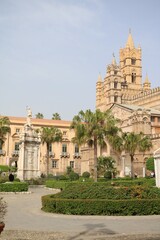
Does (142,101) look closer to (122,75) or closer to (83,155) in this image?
(122,75)

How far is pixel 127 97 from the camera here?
104188 mm

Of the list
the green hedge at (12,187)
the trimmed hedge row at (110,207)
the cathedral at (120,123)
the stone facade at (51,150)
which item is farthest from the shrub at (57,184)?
the stone facade at (51,150)

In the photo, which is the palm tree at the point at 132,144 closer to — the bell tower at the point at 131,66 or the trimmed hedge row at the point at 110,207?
the trimmed hedge row at the point at 110,207

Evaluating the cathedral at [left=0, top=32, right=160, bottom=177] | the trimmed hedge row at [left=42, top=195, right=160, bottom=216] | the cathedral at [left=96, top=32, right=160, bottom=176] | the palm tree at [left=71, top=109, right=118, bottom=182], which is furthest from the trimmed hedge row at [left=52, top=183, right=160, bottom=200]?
the cathedral at [left=96, top=32, right=160, bottom=176]

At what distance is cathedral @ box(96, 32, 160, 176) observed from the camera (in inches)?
2606

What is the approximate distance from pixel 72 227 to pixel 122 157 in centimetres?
5426

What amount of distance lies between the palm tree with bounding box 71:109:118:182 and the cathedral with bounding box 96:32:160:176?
23.4m

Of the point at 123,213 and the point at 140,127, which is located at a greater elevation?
the point at 140,127

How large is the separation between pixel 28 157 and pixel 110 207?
27454mm

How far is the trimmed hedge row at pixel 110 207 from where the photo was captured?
50.0ft

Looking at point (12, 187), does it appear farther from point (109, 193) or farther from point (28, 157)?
point (109, 193)

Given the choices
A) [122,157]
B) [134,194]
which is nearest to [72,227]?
[134,194]

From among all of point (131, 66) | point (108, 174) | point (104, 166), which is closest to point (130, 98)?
point (131, 66)

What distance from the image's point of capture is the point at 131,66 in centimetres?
11312
